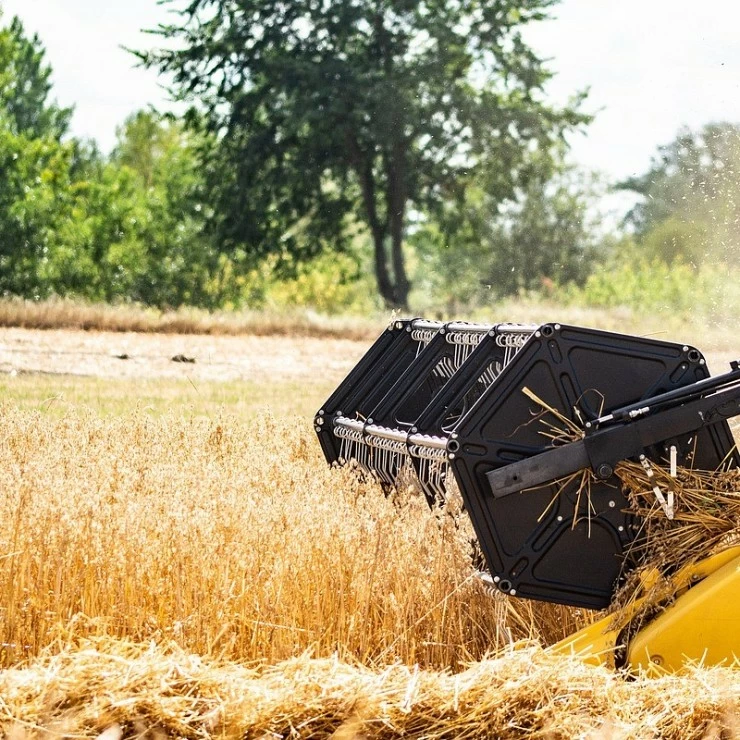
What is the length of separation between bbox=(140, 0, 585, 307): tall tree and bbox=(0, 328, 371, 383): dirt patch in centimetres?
1123

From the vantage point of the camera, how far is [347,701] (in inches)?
134

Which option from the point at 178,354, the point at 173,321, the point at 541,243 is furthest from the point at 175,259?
the point at 178,354

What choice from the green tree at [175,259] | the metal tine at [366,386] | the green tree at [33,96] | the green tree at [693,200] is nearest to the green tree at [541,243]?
the green tree at [693,200]

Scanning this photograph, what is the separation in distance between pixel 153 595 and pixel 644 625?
5.72ft

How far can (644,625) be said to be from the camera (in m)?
4.18

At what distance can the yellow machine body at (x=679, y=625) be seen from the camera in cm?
400

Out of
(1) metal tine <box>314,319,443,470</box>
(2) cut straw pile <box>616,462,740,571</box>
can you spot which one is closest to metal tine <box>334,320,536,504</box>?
(1) metal tine <box>314,319,443,470</box>

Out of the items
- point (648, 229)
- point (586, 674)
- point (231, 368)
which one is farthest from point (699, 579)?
point (648, 229)

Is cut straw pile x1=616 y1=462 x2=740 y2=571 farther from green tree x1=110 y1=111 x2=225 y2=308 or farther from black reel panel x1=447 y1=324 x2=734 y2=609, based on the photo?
green tree x1=110 y1=111 x2=225 y2=308

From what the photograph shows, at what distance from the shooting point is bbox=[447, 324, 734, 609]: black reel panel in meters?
4.19

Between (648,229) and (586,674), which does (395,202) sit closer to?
(648,229)

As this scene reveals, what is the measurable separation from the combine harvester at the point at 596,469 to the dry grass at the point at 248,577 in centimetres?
45

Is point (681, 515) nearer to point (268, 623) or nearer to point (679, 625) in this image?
point (679, 625)

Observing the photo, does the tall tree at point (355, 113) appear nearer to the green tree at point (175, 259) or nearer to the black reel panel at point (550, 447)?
the green tree at point (175, 259)
